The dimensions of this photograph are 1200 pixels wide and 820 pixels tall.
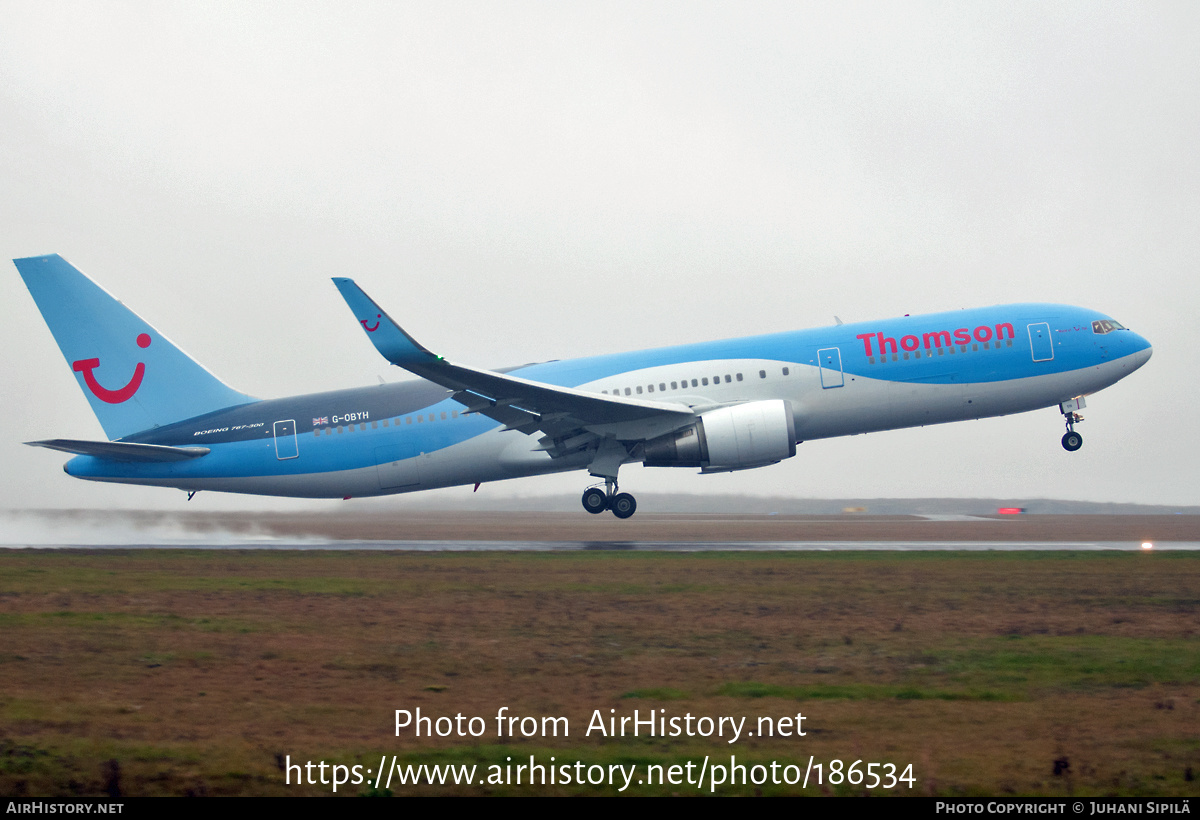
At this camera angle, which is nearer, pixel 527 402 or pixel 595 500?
pixel 527 402

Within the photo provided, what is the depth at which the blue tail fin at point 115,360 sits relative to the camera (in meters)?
29.2

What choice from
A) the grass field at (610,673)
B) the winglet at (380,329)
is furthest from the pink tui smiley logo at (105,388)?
the grass field at (610,673)

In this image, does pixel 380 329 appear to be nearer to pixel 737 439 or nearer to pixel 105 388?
pixel 737 439

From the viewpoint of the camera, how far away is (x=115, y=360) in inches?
1159

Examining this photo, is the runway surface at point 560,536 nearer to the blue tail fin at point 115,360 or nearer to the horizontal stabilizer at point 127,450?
the horizontal stabilizer at point 127,450

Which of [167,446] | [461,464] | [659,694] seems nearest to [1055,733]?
[659,694]

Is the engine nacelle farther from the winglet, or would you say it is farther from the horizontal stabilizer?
the horizontal stabilizer

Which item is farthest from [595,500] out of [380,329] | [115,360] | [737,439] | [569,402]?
[115,360]

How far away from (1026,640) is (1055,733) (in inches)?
162

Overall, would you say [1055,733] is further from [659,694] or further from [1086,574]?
[1086,574]

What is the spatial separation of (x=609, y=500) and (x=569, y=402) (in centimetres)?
370

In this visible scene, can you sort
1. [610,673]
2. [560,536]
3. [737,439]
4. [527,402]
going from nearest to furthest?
[610,673] → [737,439] → [527,402] → [560,536]

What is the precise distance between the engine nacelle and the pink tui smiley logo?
15919 mm

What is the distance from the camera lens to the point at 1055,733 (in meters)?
7.79
